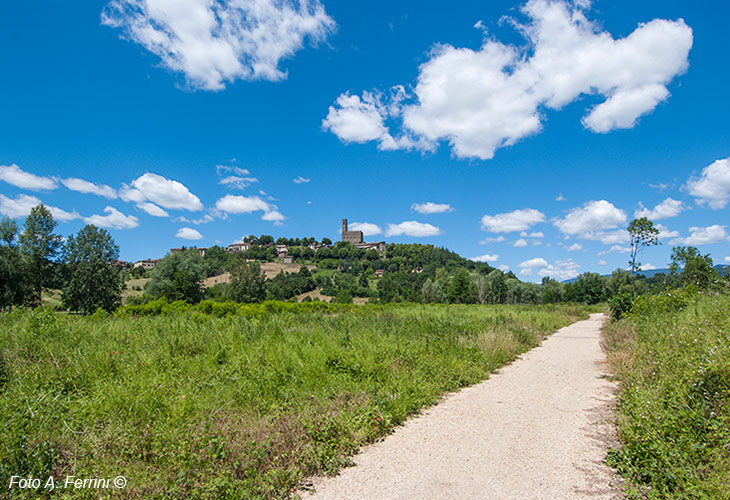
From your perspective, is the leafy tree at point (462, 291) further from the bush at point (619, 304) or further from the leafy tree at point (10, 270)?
the leafy tree at point (10, 270)

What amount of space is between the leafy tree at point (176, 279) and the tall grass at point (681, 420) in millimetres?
56451

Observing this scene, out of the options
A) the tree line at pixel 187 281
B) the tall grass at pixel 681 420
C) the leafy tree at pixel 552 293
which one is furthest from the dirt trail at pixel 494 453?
the leafy tree at pixel 552 293

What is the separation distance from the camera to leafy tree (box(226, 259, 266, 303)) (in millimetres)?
56375

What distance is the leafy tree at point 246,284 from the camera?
185 ft

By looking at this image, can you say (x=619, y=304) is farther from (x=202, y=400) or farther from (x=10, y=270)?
(x=10, y=270)

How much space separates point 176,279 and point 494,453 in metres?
59.2

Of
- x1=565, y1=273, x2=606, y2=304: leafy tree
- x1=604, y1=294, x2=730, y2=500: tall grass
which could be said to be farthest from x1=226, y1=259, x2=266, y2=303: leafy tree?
x1=565, y1=273, x2=606, y2=304: leafy tree

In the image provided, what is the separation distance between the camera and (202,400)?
495 centimetres

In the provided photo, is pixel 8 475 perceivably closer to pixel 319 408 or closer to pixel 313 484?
pixel 313 484

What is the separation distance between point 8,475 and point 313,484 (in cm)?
272

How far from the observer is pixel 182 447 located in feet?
12.2

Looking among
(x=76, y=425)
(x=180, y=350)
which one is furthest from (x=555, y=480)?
(x=180, y=350)

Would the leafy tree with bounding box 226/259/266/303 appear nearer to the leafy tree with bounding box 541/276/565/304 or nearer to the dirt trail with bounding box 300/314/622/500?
the dirt trail with bounding box 300/314/622/500

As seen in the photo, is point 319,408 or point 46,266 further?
point 46,266
